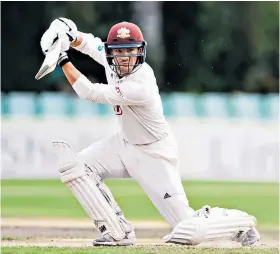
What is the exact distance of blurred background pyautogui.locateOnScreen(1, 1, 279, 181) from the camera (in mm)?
15945

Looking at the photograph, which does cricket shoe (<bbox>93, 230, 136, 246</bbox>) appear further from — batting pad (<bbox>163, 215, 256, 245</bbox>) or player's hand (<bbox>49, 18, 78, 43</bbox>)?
player's hand (<bbox>49, 18, 78, 43</bbox>)

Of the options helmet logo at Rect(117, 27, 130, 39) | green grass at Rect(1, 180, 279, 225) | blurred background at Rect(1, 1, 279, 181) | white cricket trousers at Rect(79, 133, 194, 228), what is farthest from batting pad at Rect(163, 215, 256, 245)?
blurred background at Rect(1, 1, 279, 181)

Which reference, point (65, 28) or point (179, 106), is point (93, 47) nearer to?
point (65, 28)

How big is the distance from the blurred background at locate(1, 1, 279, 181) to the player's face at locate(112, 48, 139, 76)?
831cm

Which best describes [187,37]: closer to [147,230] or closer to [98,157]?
[147,230]

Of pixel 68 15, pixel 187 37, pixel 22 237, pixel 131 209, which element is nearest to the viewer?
pixel 22 237

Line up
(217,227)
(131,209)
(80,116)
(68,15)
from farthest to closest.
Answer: (68,15) → (80,116) → (131,209) → (217,227)

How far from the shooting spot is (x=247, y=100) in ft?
55.7

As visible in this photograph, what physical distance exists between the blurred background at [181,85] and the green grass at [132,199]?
1.55 ft

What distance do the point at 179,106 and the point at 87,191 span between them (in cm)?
935

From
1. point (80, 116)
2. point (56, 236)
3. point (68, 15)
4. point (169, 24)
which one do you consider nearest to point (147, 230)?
point (56, 236)

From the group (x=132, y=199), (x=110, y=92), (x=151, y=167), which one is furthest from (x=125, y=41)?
(x=132, y=199)

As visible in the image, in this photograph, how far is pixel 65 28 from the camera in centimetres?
784

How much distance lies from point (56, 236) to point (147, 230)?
1.22m
